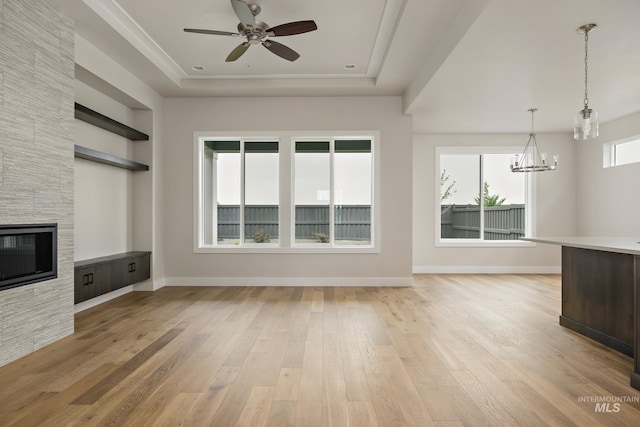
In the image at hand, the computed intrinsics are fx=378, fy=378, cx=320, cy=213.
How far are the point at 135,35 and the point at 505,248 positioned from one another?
6736 mm

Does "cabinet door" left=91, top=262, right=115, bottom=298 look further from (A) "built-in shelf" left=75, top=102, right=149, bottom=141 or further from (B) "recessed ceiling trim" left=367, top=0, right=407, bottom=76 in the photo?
(B) "recessed ceiling trim" left=367, top=0, right=407, bottom=76

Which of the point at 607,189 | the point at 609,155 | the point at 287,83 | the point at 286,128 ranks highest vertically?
the point at 287,83

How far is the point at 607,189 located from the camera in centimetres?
632

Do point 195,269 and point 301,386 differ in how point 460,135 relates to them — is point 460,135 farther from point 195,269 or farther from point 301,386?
point 301,386

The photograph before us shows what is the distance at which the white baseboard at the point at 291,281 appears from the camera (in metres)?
5.71

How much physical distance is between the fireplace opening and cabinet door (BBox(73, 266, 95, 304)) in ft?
1.85

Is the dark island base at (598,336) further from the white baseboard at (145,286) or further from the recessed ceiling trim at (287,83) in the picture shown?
the white baseboard at (145,286)

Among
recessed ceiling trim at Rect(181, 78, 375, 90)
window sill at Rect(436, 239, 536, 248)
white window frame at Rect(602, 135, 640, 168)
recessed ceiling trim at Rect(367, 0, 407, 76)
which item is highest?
recessed ceiling trim at Rect(367, 0, 407, 76)

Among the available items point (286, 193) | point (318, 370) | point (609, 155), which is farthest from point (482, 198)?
point (318, 370)

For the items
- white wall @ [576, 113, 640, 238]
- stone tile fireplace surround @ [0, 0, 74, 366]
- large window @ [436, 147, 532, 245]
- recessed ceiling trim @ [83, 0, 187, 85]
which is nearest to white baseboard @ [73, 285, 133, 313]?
stone tile fireplace surround @ [0, 0, 74, 366]

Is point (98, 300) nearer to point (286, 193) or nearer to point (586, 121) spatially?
point (286, 193)

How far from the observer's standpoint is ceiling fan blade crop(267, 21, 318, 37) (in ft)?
10.3

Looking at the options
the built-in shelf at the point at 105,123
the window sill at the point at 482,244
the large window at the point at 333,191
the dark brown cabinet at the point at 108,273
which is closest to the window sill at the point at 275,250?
the large window at the point at 333,191

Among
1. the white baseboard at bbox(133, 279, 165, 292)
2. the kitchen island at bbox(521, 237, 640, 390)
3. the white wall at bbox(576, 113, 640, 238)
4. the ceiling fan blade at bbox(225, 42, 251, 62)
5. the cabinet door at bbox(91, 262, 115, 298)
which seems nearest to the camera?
the kitchen island at bbox(521, 237, 640, 390)
